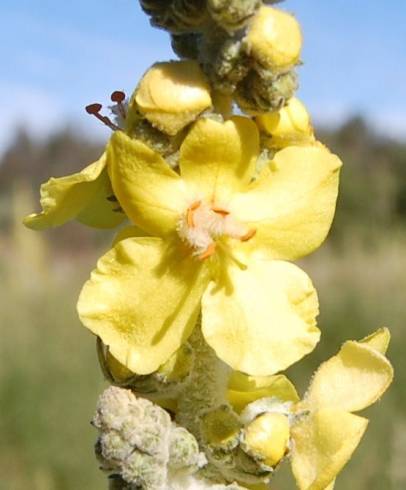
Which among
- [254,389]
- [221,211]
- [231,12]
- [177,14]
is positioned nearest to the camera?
[231,12]

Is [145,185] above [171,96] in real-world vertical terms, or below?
below

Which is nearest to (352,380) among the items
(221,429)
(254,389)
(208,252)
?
(254,389)

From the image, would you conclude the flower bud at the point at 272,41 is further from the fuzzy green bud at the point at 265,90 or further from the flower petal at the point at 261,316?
the flower petal at the point at 261,316

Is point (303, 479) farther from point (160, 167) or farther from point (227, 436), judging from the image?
point (160, 167)

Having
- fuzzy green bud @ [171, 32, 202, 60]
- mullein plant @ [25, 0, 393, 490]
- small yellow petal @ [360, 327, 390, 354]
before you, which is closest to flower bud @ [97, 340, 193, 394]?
mullein plant @ [25, 0, 393, 490]

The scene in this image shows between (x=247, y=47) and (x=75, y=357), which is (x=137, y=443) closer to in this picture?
(x=247, y=47)

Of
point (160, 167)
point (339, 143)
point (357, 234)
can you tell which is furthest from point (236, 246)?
point (339, 143)
